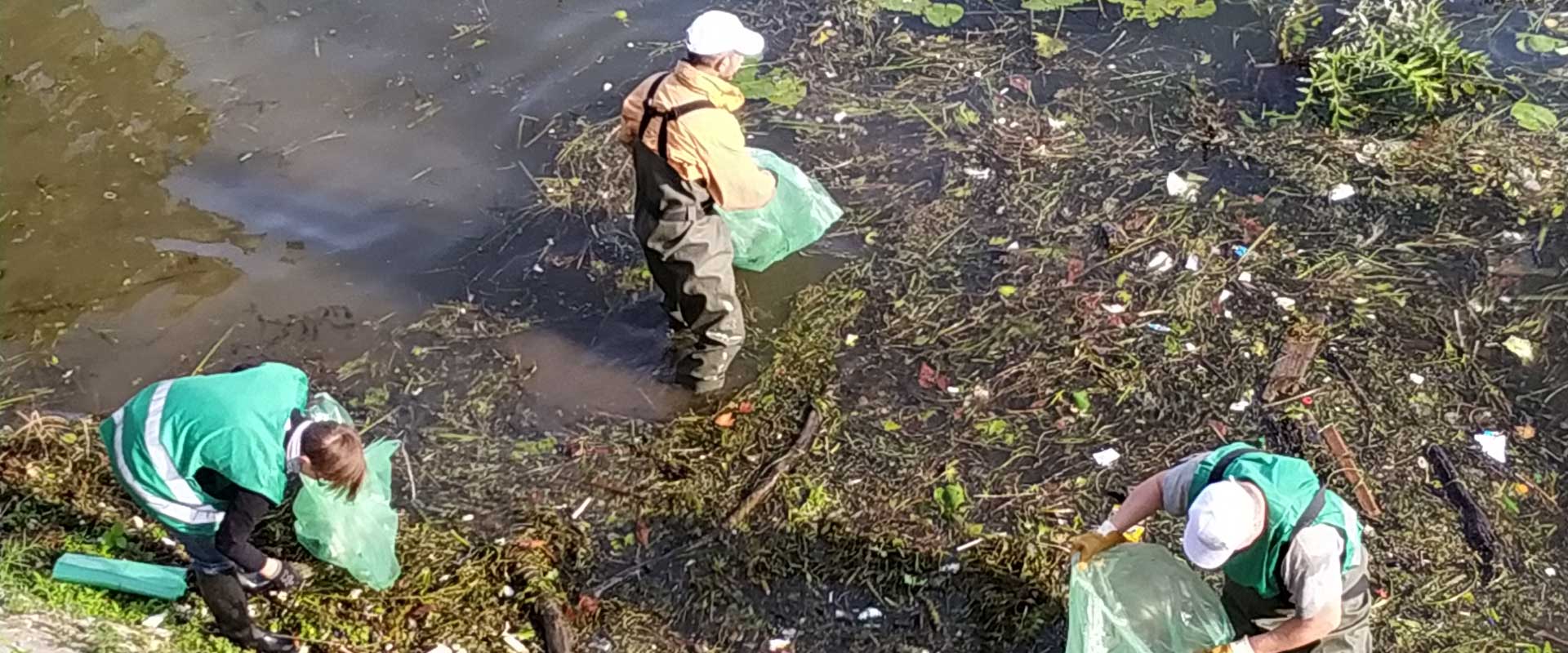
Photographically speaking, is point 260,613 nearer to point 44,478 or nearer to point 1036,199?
point 44,478

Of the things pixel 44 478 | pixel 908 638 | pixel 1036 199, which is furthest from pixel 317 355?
pixel 1036 199

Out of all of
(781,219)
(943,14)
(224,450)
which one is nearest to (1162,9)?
(943,14)

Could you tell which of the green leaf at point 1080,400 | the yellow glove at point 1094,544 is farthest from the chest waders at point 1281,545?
the green leaf at point 1080,400

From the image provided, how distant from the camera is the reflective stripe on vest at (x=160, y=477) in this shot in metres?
3.29

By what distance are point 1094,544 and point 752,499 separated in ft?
4.62

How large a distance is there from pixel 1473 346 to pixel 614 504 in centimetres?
357

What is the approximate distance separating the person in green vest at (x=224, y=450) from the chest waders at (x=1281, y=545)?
251cm

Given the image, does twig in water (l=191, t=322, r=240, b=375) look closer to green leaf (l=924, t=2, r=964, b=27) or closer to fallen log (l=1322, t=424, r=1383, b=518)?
green leaf (l=924, t=2, r=964, b=27)

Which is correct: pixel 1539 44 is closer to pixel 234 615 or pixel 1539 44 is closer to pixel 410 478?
pixel 410 478

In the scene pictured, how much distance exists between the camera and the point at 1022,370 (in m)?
4.82

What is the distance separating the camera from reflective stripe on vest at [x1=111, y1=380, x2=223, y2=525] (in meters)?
3.29

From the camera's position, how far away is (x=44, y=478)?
451 centimetres

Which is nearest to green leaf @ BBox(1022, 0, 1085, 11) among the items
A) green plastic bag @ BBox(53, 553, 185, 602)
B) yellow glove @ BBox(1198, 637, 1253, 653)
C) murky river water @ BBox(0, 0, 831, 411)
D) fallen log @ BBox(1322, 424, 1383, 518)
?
murky river water @ BBox(0, 0, 831, 411)

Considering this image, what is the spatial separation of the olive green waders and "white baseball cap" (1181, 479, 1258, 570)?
0.44 meters
